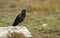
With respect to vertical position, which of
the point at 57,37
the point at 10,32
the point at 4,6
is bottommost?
the point at 4,6

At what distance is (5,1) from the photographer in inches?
944

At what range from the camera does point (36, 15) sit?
1939cm

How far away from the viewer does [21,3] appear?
2388 cm

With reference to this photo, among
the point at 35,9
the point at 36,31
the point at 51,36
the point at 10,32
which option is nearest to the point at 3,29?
the point at 10,32

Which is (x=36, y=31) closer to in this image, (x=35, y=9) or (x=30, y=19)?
(x=30, y=19)

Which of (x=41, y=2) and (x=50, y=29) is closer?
(x=50, y=29)

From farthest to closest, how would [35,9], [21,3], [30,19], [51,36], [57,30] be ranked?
1. [21,3]
2. [35,9]
3. [30,19]
4. [57,30]
5. [51,36]

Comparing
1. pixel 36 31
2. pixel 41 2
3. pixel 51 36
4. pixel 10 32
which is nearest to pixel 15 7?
pixel 41 2

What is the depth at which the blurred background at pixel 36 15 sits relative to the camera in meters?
14.3

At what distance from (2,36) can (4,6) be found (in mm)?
12624

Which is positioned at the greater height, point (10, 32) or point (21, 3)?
point (10, 32)

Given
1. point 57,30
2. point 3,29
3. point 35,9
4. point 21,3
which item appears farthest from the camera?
point 21,3

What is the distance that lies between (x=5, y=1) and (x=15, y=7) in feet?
5.46

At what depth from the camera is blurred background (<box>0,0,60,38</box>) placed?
1430 cm
